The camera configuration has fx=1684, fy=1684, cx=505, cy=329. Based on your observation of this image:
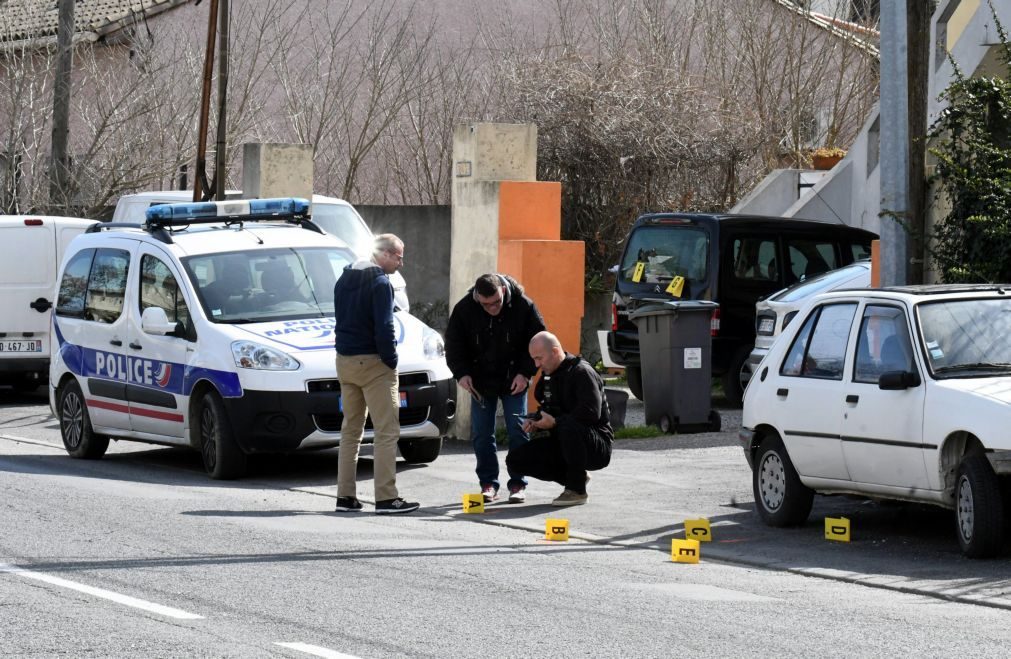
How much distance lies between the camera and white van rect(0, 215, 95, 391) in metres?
20.0

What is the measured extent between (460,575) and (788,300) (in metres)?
8.07

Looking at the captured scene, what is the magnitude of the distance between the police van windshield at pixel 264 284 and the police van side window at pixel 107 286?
2.87 feet

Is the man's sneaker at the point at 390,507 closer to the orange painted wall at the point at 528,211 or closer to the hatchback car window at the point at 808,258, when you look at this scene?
the orange painted wall at the point at 528,211

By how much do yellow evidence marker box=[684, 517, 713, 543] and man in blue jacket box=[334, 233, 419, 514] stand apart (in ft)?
7.15

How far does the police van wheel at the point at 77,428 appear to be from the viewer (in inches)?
573

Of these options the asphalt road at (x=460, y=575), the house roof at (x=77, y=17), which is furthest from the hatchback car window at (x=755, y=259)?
the house roof at (x=77, y=17)

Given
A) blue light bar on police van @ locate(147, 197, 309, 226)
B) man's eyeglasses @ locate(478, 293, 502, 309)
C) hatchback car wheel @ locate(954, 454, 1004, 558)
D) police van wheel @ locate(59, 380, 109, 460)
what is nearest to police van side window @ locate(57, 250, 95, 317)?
police van wheel @ locate(59, 380, 109, 460)

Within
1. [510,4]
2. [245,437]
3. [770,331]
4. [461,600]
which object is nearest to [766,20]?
[510,4]

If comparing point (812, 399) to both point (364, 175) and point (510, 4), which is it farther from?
point (510, 4)

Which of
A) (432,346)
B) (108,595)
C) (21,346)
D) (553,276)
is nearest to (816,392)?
(432,346)

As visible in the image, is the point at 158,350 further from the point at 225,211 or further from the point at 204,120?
the point at 204,120

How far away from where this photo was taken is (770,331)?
16141 mm

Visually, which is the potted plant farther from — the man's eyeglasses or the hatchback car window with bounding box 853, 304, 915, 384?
the hatchback car window with bounding box 853, 304, 915, 384

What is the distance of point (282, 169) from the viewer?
788 inches
